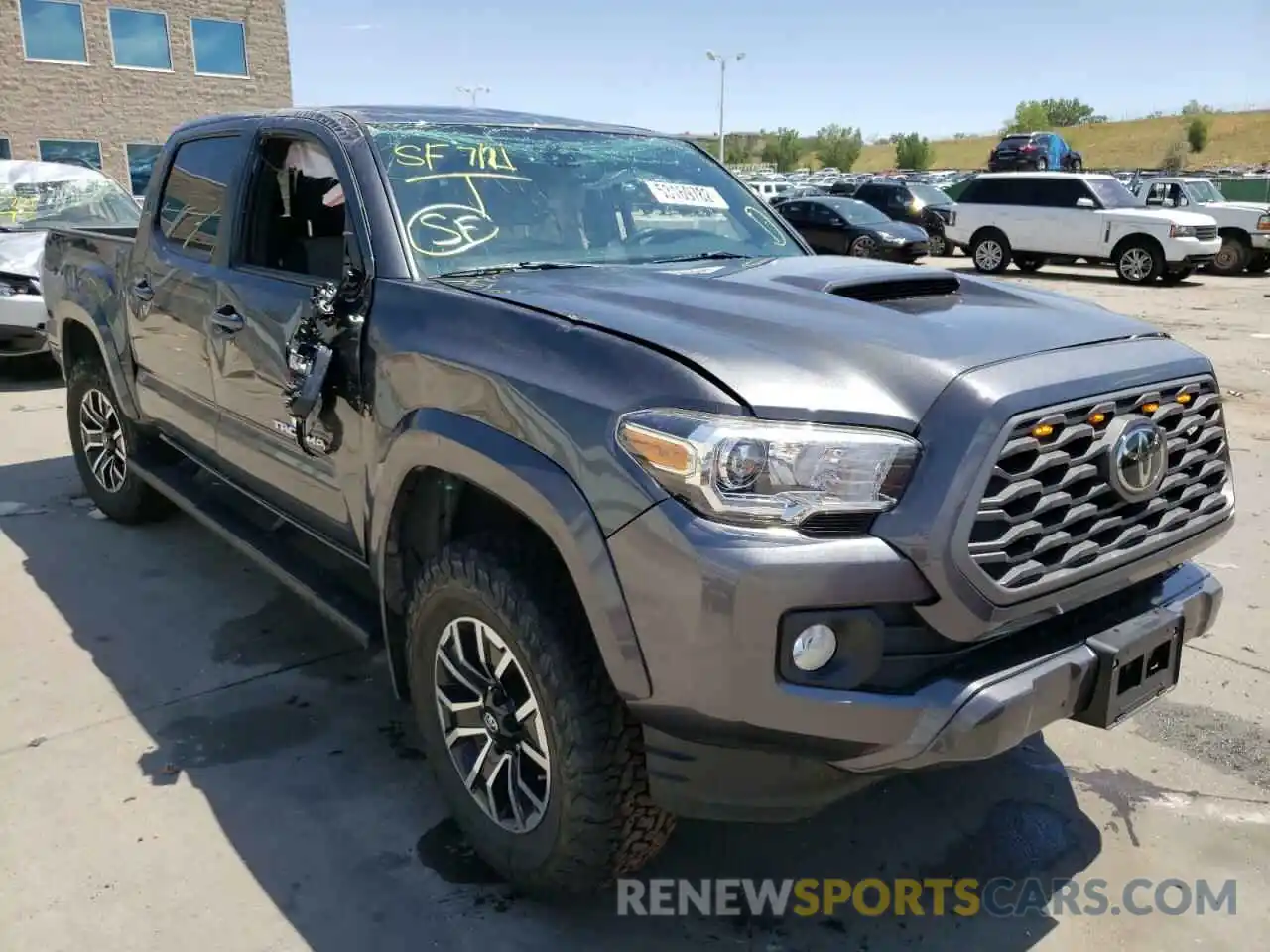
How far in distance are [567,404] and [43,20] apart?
1217 inches

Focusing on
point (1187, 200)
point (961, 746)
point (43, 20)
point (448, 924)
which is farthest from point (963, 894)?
point (43, 20)

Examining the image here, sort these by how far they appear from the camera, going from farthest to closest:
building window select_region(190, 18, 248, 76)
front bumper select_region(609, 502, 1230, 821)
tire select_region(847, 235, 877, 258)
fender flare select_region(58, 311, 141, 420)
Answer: building window select_region(190, 18, 248, 76) < tire select_region(847, 235, 877, 258) < fender flare select_region(58, 311, 141, 420) < front bumper select_region(609, 502, 1230, 821)

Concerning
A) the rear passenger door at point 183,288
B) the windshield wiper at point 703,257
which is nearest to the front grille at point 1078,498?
the windshield wiper at point 703,257

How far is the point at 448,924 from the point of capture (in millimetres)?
2494

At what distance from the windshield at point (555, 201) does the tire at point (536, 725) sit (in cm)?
96

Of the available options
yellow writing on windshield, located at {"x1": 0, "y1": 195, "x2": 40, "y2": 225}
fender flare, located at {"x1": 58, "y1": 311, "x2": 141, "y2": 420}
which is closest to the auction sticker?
fender flare, located at {"x1": 58, "y1": 311, "x2": 141, "y2": 420}

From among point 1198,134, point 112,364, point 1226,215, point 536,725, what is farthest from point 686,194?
point 1198,134

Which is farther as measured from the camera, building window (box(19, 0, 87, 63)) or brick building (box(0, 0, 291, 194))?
brick building (box(0, 0, 291, 194))

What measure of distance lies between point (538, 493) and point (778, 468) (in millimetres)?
533

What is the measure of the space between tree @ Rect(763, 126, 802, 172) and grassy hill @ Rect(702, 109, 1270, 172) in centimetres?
177

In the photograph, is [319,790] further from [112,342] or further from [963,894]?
[112,342]

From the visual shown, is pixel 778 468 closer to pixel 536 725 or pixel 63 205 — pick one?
pixel 536 725

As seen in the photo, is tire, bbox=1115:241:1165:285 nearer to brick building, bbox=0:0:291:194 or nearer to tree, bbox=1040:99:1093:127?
brick building, bbox=0:0:291:194

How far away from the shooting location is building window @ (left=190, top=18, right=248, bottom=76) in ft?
95.2
